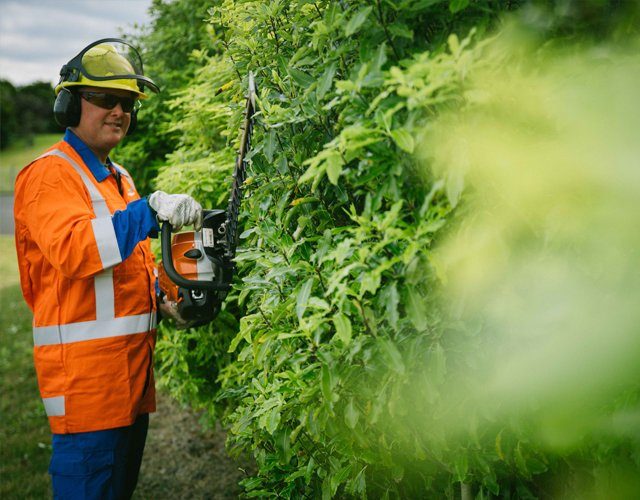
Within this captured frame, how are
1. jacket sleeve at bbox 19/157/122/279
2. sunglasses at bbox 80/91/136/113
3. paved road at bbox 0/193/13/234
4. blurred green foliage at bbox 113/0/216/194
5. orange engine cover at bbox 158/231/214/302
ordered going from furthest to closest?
paved road at bbox 0/193/13/234, blurred green foliage at bbox 113/0/216/194, sunglasses at bbox 80/91/136/113, orange engine cover at bbox 158/231/214/302, jacket sleeve at bbox 19/157/122/279

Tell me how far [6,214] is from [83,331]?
2015 cm

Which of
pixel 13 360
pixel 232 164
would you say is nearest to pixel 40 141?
pixel 13 360

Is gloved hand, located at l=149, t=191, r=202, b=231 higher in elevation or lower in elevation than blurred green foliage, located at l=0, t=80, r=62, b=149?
lower

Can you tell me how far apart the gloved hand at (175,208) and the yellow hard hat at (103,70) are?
2.17 feet

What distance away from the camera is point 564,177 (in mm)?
1117

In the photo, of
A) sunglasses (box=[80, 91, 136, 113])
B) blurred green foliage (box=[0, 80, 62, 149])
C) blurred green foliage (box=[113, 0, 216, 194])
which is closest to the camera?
sunglasses (box=[80, 91, 136, 113])

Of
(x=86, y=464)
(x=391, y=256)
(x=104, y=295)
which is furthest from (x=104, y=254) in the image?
(x=391, y=256)

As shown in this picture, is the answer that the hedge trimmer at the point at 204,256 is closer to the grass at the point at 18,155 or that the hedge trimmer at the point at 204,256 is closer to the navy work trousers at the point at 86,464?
the navy work trousers at the point at 86,464

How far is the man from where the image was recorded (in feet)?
7.40

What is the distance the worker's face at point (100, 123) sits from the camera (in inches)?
102

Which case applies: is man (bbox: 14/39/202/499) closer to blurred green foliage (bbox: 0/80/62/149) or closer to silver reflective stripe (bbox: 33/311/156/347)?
silver reflective stripe (bbox: 33/311/156/347)

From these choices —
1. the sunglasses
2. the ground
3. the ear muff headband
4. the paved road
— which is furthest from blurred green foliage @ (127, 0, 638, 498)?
the paved road

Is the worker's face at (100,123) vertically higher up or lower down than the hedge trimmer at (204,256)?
higher up

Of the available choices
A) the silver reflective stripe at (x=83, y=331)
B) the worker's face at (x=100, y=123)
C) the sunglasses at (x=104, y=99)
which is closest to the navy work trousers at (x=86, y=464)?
the silver reflective stripe at (x=83, y=331)
